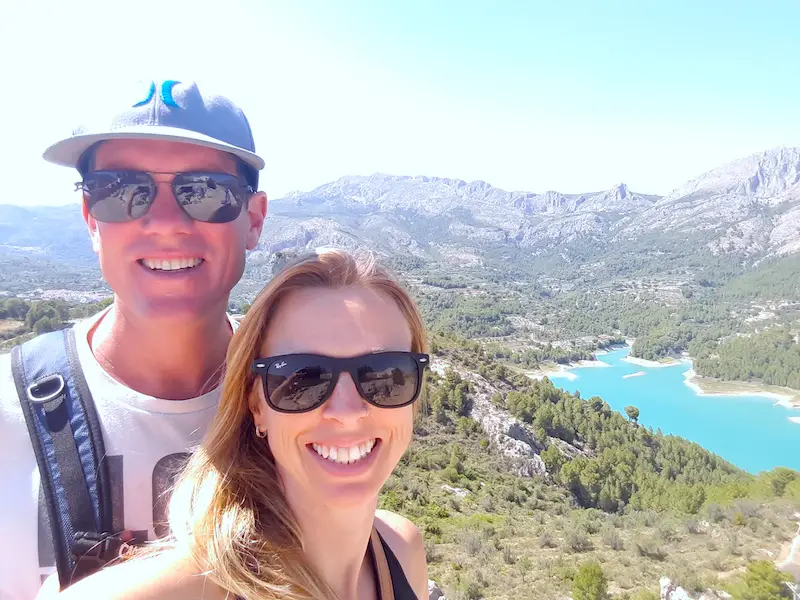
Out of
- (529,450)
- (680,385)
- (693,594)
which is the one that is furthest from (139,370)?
(680,385)

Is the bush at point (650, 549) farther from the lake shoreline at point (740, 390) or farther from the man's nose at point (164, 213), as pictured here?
the lake shoreline at point (740, 390)

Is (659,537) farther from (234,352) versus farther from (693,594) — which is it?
(234,352)

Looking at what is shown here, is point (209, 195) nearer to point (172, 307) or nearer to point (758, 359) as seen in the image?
point (172, 307)

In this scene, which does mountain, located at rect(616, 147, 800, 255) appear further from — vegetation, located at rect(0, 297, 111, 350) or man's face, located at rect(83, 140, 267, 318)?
man's face, located at rect(83, 140, 267, 318)

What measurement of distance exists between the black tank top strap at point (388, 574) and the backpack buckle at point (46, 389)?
1132mm

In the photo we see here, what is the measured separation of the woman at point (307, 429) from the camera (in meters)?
1.34

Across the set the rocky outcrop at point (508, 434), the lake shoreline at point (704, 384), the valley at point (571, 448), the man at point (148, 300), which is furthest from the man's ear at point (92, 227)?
the lake shoreline at point (704, 384)

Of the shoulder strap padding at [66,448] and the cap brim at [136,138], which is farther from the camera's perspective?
the cap brim at [136,138]

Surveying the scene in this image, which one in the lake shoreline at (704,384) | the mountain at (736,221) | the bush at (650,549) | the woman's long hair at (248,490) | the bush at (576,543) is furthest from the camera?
the mountain at (736,221)

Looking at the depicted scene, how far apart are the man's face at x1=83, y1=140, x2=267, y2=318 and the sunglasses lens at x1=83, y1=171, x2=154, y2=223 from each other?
2 cm

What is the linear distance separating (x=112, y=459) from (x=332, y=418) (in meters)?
0.69

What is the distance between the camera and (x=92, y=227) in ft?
5.54

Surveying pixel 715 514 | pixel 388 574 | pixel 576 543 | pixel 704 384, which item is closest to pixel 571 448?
pixel 715 514

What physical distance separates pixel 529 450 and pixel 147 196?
2528 cm
